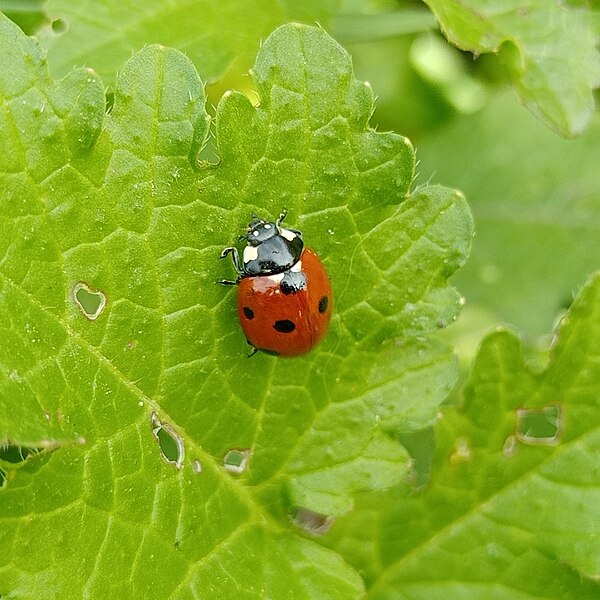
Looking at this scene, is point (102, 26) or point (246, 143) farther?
point (102, 26)

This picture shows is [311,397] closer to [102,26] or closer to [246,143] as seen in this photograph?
[246,143]

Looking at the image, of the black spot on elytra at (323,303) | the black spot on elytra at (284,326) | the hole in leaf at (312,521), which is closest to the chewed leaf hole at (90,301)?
the black spot on elytra at (284,326)

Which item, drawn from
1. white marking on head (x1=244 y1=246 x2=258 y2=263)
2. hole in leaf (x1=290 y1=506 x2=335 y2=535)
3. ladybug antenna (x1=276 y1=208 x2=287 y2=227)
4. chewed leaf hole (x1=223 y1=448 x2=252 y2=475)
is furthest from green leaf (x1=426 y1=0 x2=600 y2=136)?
hole in leaf (x1=290 y1=506 x2=335 y2=535)

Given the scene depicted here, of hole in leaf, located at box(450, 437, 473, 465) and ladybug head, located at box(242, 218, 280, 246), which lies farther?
hole in leaf, located at box(450, 437, 473, 465)

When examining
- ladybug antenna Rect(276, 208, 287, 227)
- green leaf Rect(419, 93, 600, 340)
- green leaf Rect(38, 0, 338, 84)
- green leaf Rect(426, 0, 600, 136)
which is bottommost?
green leaf Rect(419, 93, 600, 340)

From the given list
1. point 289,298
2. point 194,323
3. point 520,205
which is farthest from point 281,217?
point 520,205

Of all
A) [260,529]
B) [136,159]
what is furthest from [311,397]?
[136,159]

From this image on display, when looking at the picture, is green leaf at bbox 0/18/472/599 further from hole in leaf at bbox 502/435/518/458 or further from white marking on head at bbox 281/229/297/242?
hole in leaf at bbox 502/435/518/458

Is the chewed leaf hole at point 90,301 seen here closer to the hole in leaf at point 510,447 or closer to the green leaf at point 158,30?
the green leaf at point 158,30
